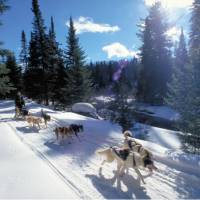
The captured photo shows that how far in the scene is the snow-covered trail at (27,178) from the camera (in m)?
5.47

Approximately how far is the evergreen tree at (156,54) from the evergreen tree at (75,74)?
904cm

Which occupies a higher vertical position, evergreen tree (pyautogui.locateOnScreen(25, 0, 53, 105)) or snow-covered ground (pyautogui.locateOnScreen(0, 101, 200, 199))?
evergreen tree (pyautogui.locateOnScreen(25, 0, 53, 105))

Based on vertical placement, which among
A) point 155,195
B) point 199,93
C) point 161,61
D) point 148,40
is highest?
point 148,40

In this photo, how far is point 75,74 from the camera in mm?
30359

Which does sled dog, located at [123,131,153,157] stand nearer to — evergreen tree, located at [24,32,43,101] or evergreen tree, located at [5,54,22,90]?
evergreen tree, located at [24,32,43,101]

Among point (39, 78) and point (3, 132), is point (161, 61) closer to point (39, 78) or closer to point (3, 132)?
point (39, 78)

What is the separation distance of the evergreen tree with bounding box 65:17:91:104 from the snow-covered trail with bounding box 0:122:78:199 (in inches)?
799

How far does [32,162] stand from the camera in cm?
761

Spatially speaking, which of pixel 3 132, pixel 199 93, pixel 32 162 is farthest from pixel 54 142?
pixel 199 93

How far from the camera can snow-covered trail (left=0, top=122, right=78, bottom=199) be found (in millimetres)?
5473

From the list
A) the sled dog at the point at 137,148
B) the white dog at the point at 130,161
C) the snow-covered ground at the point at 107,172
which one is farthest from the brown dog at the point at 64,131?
the white dog at the point at 130,161

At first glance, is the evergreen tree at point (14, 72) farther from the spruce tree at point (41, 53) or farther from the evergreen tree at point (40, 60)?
the spruce tree at point (41, 53)

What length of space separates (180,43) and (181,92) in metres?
33.5

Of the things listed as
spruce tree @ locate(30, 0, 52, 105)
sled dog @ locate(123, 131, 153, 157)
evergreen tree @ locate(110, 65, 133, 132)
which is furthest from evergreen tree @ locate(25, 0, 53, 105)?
sled dog @ locate(123, 131, 153, 157)
